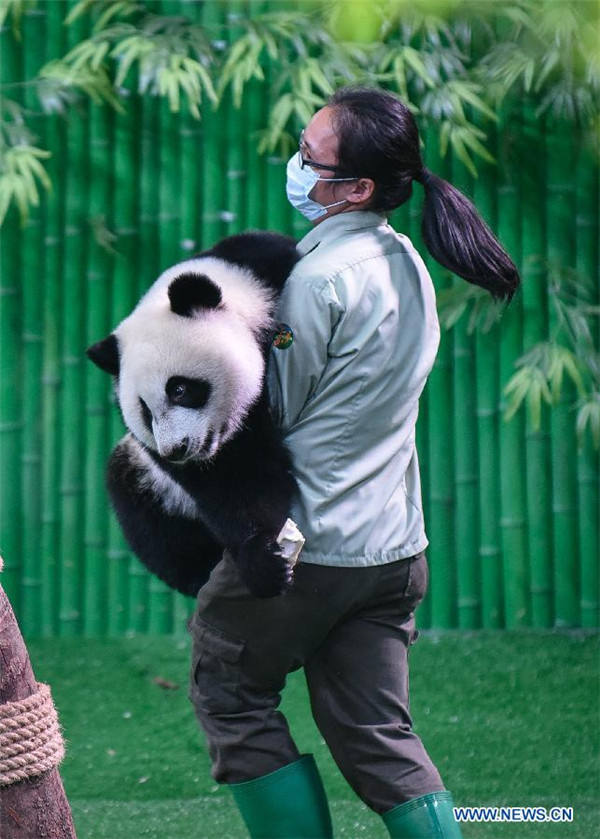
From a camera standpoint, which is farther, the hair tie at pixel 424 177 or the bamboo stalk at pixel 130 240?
the bamboo stalk at pixel 130 240

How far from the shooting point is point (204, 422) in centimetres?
227

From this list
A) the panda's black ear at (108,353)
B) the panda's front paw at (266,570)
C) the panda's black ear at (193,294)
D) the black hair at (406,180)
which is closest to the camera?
the panda's front paw at (266,570)

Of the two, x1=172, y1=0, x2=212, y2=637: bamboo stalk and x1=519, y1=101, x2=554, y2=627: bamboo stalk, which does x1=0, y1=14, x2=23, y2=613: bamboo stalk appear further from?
x1=519, y1=101, x2=554, y2=627: bamboo stalk

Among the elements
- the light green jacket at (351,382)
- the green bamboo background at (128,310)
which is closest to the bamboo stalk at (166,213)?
the green bamboo background at (128,310)

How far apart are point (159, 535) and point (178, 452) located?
1.25 feet

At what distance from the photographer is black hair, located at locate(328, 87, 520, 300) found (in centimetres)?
211

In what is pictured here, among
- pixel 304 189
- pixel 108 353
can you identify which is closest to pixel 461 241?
pixel 304 189

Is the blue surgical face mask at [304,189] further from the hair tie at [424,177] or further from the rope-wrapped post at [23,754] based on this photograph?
the rope-wrapped post at [23,754]

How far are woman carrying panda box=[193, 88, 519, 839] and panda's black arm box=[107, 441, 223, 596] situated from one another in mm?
366

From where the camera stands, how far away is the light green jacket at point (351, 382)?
2041 mm

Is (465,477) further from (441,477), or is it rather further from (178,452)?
(178,452)

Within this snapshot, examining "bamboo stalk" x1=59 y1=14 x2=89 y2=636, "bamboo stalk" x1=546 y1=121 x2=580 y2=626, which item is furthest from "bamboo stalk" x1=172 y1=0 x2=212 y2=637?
"bamboo stalk" x1=546 y1=121 x2=580 y2=626

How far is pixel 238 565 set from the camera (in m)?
2.09

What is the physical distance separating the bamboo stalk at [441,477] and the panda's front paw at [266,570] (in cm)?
275
